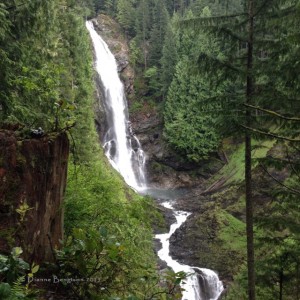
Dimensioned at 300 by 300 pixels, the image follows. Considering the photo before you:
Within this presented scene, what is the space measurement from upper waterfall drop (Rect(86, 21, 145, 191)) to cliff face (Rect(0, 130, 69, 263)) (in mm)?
31692

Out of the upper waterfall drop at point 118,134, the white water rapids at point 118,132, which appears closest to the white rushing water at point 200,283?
the white water rapids at point 118,132

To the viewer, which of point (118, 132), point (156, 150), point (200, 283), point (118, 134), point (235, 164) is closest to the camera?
point (200, 283)

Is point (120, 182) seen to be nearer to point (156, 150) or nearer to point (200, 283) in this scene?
point (200, 283)

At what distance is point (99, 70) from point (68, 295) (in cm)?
4249

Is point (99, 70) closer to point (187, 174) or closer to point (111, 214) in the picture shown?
point (187, 174)

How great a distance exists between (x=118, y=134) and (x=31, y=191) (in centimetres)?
3656

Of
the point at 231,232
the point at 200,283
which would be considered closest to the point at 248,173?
the point at 200,283

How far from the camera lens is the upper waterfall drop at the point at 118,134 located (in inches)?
1513

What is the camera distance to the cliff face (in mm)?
3734

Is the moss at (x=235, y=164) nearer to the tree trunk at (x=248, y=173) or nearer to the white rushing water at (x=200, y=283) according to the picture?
the white rushing water at (x=200, y=283)

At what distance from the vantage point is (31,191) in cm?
405

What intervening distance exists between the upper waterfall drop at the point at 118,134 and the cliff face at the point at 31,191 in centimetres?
3169

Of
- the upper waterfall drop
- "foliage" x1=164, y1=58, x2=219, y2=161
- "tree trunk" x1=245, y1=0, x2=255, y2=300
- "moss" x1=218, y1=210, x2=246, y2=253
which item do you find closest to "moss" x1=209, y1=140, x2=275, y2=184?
"foliage" x1=164, y1=58, x2=219, y2=161

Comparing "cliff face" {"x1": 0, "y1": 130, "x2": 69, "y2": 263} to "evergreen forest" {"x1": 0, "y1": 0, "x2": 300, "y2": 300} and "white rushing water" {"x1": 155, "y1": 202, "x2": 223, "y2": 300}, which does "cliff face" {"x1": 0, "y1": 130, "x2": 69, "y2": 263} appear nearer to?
"evergreen forest" {"x1": 0, "y1": 0, "x2": 300, "y2": 300}
